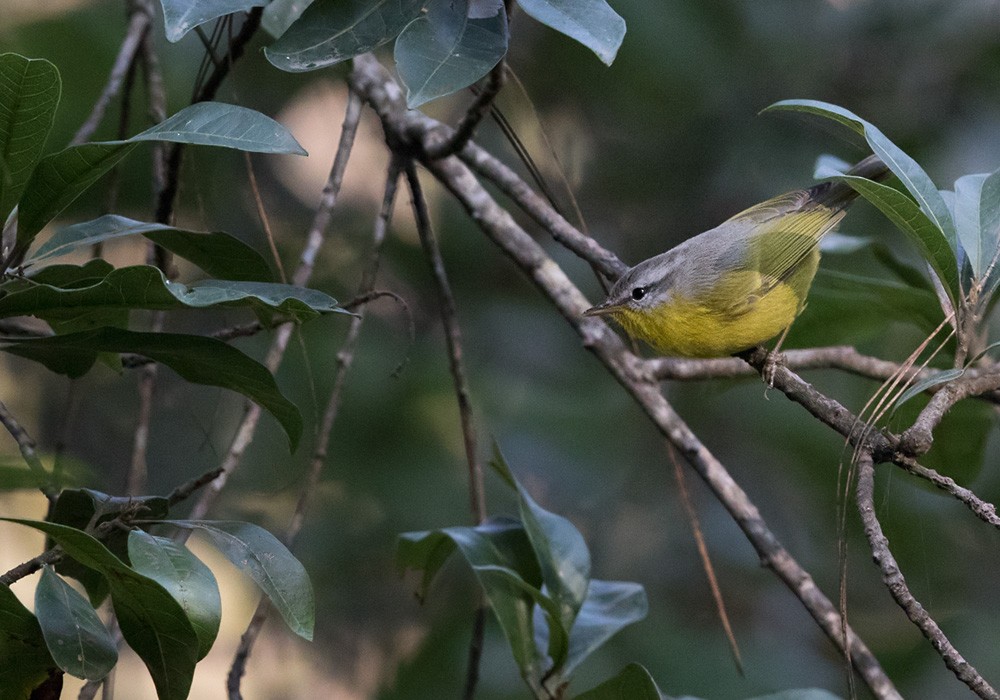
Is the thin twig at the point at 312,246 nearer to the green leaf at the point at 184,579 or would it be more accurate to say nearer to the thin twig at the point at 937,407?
the green leaf at the point at 184,579

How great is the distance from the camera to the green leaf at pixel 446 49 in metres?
1.51

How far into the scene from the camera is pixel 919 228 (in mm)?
1741

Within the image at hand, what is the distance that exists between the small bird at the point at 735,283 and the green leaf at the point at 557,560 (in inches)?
20.5

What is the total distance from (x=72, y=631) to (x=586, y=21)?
1255 mm

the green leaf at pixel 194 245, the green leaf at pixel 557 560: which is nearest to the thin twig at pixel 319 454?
the green leaf at pixel 194 245

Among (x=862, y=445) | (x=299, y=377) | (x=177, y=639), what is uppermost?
(x=862, y=445)

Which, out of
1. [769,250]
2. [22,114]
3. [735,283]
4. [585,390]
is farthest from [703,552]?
[585,390]

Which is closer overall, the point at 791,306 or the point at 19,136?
the point at 19,136

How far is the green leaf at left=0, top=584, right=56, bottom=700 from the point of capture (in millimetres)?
1507

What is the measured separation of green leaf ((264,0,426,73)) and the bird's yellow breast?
1096 mm

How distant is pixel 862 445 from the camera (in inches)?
61.6

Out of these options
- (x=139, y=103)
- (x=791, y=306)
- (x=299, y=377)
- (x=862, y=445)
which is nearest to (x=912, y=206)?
(x=862, y=445)

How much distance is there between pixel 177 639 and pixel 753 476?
3.97 m

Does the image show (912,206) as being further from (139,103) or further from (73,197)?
(139,103)
